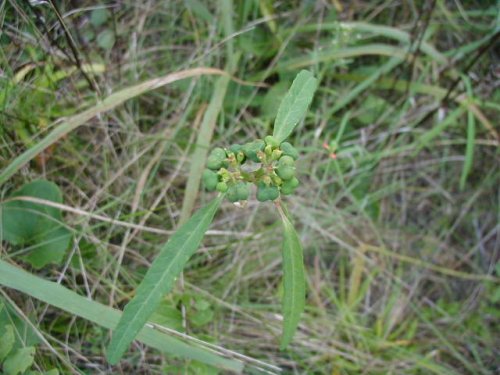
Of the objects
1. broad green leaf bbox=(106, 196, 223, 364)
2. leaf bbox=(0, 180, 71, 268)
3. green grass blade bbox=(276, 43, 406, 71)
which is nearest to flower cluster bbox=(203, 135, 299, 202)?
broad green leaf bbox=(106, 196, 223, 364)

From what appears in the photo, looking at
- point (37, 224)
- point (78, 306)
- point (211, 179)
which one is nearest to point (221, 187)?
point (211, 179)

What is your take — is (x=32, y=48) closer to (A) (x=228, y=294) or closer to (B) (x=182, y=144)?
(B) (x=182, y=144)

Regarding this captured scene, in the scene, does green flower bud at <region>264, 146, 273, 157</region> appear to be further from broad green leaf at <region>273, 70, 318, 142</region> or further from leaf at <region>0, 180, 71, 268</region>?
leaf at <region>0, 180, 71, 268</region>

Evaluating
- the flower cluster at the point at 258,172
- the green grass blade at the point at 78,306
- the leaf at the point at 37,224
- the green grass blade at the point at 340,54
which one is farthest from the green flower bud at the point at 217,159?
the green grass blade at the point at 340,54

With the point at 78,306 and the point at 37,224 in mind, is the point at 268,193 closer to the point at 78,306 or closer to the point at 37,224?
the point at 78,306

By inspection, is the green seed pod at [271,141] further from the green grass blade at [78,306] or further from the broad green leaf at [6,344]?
the broad green leaf at [6,344]

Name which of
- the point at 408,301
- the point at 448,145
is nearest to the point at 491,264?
the point at 408,301
